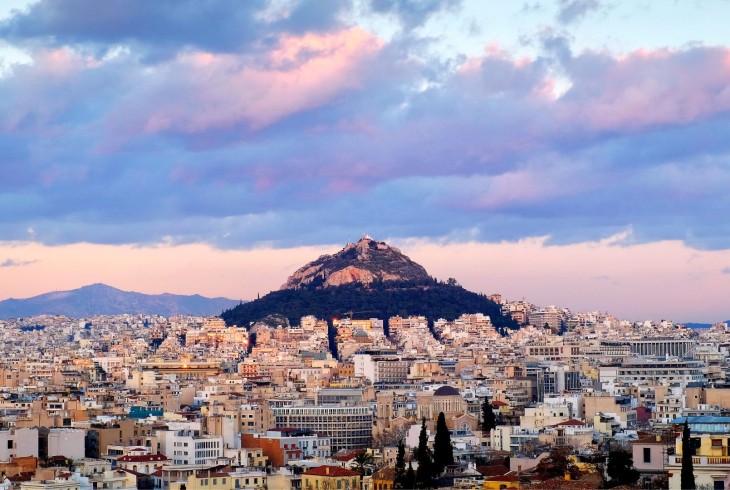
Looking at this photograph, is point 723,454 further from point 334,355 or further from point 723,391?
point 334,355

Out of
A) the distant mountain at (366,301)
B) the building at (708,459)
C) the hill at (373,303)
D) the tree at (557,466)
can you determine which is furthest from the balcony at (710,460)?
the hill at (373,303)

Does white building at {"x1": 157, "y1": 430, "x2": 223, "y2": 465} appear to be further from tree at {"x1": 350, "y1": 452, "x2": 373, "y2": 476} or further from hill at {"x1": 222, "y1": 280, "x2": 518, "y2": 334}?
hill at {"x1": 222, "y1": 280, "x2": 518, "y2": 334}

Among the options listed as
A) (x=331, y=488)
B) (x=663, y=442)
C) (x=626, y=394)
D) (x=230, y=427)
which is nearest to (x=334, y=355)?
(x=626, y=394)

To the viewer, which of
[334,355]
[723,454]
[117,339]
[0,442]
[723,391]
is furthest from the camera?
[117,339]

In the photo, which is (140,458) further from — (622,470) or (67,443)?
(622,470)

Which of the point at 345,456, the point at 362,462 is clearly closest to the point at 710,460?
the point at 362,462

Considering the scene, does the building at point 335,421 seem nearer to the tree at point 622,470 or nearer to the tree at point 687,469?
the tree at point 622,470

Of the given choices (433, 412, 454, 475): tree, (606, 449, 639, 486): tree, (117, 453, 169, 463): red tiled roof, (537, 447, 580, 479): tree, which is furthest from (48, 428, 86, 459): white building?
(606, 449, 639, 486): tree

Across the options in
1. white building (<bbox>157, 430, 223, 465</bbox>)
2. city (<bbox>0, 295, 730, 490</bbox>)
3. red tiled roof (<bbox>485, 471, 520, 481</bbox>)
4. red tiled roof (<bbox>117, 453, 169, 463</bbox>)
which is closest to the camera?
red tiled roof (<bbox>485, 471, 520, 481</bbox>)
